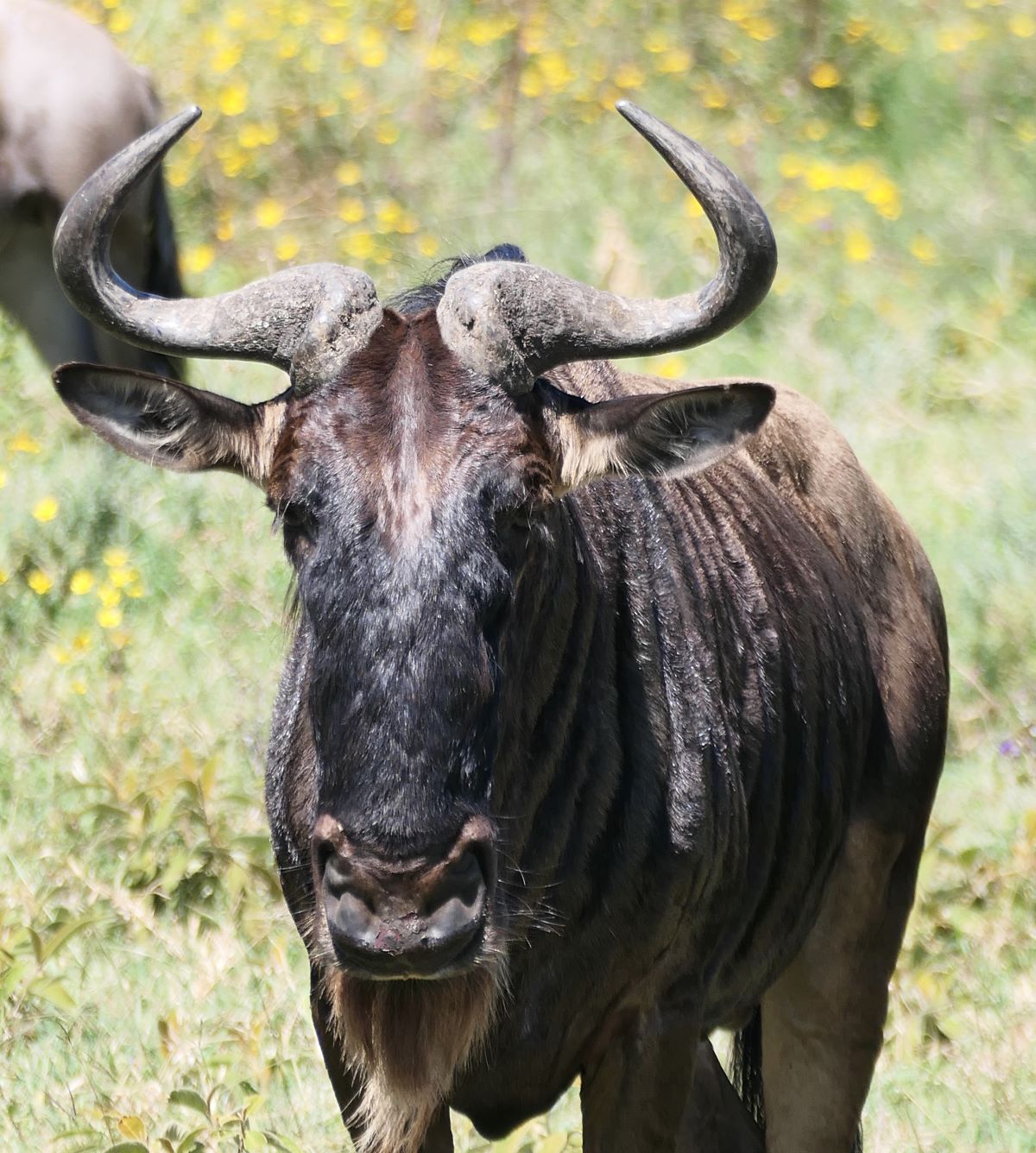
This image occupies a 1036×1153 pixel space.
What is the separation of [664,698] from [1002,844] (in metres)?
2.96

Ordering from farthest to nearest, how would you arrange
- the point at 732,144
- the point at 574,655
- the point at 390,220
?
1. the point at 732,144
2. the point at 390,220
3. the point at 574,655

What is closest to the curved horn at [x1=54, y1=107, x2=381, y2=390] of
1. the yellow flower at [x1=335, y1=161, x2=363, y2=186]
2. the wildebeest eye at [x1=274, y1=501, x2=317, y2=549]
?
the wildebeest eye at [x1=274, y1=501, x2=317, y2=549]

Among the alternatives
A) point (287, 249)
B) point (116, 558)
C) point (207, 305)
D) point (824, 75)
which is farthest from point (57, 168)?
point (207, 305)

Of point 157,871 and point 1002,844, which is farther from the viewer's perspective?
point 1002,844

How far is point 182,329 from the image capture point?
3.48m

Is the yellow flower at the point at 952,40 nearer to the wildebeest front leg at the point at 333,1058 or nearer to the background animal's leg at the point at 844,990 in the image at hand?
the background animal's leg at the point at 844,990

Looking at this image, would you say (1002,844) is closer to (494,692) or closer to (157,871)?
(157,871)

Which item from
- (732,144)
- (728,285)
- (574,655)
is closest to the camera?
(728,285)

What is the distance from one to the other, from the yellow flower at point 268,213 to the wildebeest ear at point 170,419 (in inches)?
303

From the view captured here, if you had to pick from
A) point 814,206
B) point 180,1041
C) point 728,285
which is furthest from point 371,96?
point 728,285

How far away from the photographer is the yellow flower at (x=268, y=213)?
11.0m

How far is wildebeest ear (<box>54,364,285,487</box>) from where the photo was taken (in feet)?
11.2

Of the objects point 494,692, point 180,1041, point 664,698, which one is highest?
point 494,692

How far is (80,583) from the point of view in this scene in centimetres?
719
